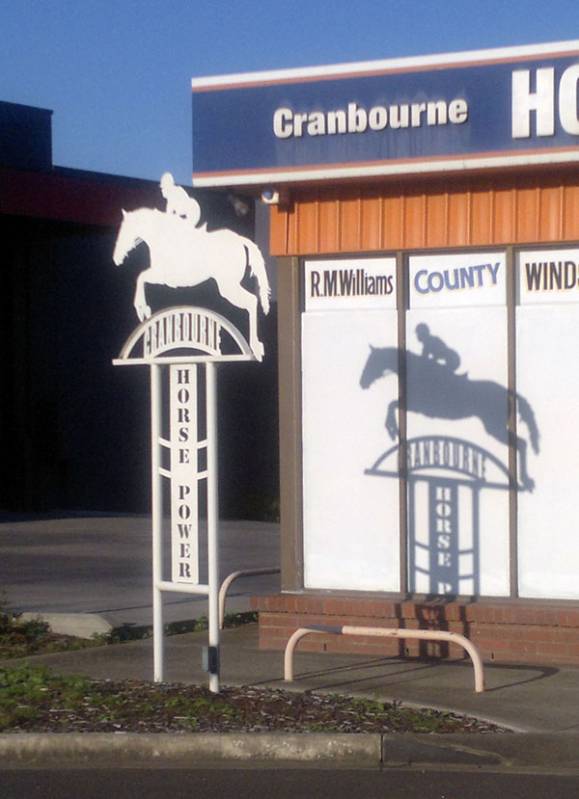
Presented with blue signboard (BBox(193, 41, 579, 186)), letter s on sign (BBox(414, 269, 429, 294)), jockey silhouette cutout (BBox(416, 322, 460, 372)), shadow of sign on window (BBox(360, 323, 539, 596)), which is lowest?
shadow of sign on window (BBox(360, 323, 539, 596))

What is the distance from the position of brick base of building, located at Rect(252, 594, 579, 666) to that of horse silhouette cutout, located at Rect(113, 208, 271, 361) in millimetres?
2696

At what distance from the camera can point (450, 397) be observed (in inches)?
488

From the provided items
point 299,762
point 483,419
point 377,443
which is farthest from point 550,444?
point 299,762

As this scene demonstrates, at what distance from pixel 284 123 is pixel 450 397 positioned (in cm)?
261

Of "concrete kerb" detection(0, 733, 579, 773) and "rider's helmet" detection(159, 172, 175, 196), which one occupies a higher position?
"rider's helmet" detection(159, 172, 175, 196)

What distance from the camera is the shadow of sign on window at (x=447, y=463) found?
1219 centimetres

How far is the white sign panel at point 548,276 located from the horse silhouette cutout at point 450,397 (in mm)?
777

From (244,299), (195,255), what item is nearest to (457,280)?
(244,299)

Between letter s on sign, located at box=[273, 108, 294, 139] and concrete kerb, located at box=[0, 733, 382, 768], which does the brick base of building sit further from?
letter s on sign, located at box=[273, 108, 294, 139]

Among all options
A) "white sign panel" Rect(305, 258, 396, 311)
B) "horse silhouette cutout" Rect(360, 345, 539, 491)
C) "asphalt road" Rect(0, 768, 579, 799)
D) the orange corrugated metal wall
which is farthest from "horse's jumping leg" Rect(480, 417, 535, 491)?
"asphalt road" Rect(0, 768, 579, 799)

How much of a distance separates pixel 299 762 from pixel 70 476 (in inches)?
900

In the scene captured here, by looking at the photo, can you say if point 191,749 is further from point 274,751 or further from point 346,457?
point 346,457

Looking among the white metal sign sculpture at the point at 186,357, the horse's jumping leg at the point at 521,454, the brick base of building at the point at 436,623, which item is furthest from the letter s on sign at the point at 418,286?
the brick base of building at the point at 436,623

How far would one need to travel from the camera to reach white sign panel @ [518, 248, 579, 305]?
12.0 metres
